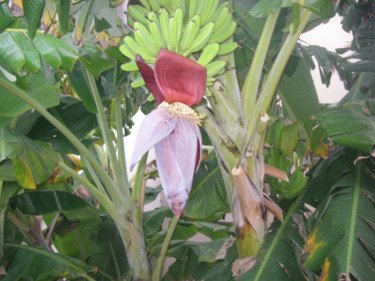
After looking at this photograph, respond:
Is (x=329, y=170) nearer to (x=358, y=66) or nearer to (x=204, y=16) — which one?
(x=358, y=66)

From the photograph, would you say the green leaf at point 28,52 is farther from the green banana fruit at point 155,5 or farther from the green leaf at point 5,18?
the green banana fruit at point 155,5

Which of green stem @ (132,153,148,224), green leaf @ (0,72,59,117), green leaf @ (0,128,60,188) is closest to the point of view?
green leaf @ (0,128,60,188)

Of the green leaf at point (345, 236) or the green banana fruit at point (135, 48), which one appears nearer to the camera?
the green banana fruit at point (135, 48)

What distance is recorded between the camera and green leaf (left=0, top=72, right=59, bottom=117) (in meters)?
0.91

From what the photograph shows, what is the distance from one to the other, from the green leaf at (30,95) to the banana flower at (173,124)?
0.55 metres

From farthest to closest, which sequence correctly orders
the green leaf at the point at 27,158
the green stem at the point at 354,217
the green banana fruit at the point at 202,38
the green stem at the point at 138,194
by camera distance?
the green stem at the point at 138,194
the green leaf at the point at 27,158
the green stem at the point at 354,217
the green banana fruit at the point at 202,38

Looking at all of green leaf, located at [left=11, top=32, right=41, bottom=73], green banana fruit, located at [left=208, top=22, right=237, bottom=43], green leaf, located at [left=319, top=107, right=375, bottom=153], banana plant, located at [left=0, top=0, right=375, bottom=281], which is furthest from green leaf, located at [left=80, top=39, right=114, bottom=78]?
green leaf, located at [left=319, top=107, right=375, bottom=153]

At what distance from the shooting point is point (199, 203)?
112 cm

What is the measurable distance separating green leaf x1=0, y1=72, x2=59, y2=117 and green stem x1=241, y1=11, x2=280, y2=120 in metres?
0.49

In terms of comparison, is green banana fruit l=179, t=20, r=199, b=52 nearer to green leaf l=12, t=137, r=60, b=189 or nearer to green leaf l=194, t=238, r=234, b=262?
green leaf l=12, t=137, r=60, b=189

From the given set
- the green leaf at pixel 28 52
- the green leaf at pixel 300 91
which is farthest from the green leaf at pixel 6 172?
the green leaf at pixel 300 91

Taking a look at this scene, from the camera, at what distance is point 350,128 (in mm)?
699

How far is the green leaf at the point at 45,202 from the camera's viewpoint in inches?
40.6

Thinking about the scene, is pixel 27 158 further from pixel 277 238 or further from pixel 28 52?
pixel 277 238
